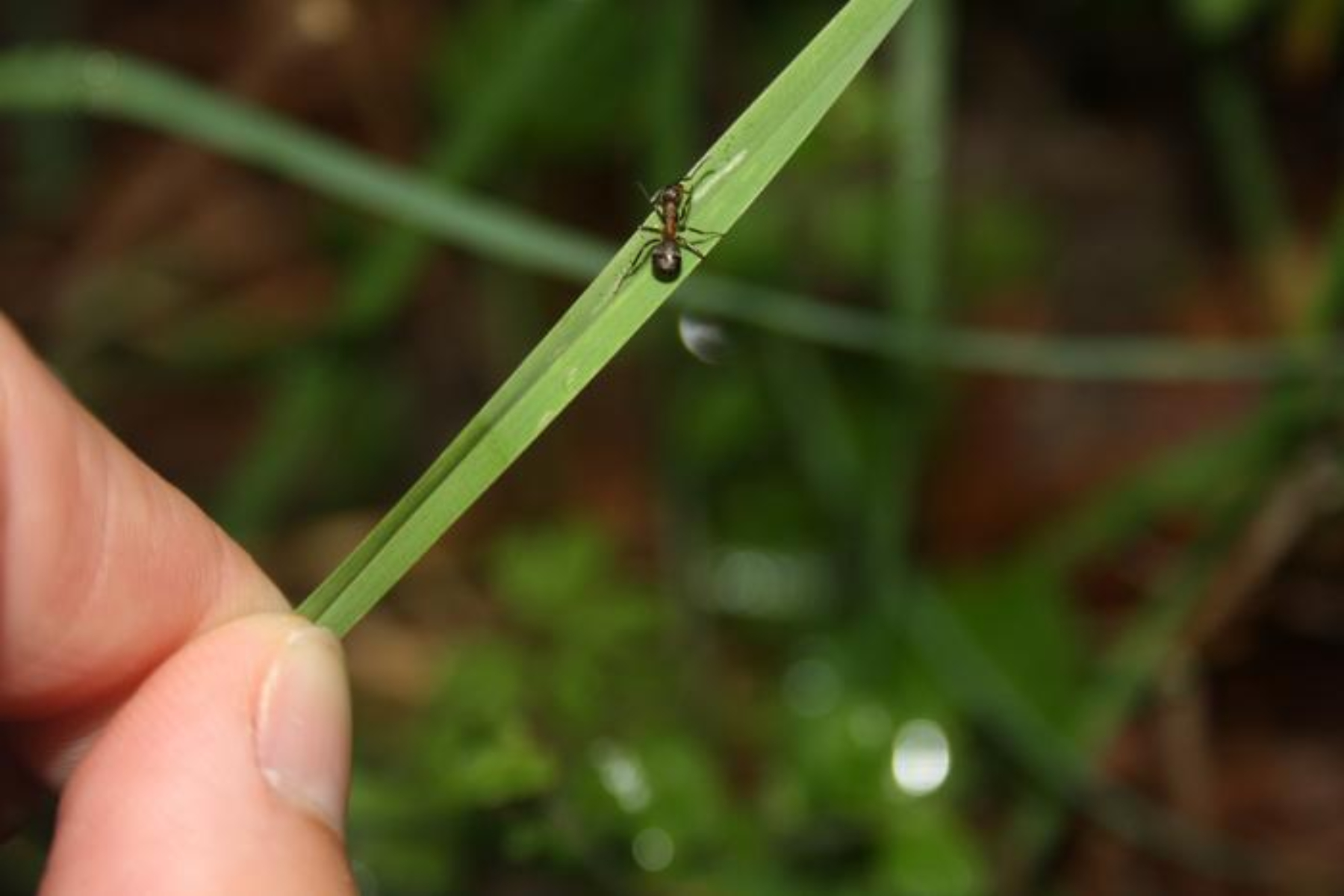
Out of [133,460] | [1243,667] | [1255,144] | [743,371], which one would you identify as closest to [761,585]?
[743,371]

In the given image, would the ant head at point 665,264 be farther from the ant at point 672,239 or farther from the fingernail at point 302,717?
the fingernail at point 302,717

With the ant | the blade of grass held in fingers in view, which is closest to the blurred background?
the ant

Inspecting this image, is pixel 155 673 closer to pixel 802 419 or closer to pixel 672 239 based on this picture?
pixel 672 239

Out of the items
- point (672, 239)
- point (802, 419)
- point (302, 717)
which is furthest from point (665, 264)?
point (802, 419)

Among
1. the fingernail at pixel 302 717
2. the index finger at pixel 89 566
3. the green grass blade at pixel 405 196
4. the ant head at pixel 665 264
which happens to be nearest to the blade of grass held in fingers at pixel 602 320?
the ant head at pixel 665 264

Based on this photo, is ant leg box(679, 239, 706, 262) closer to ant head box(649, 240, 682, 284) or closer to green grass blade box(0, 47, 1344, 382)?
ant head box(649, 240, 682, 284)

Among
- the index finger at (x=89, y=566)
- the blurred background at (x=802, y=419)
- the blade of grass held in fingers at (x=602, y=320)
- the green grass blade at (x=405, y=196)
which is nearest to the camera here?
the blade of grass held in fingers at (x=602, y=320)
